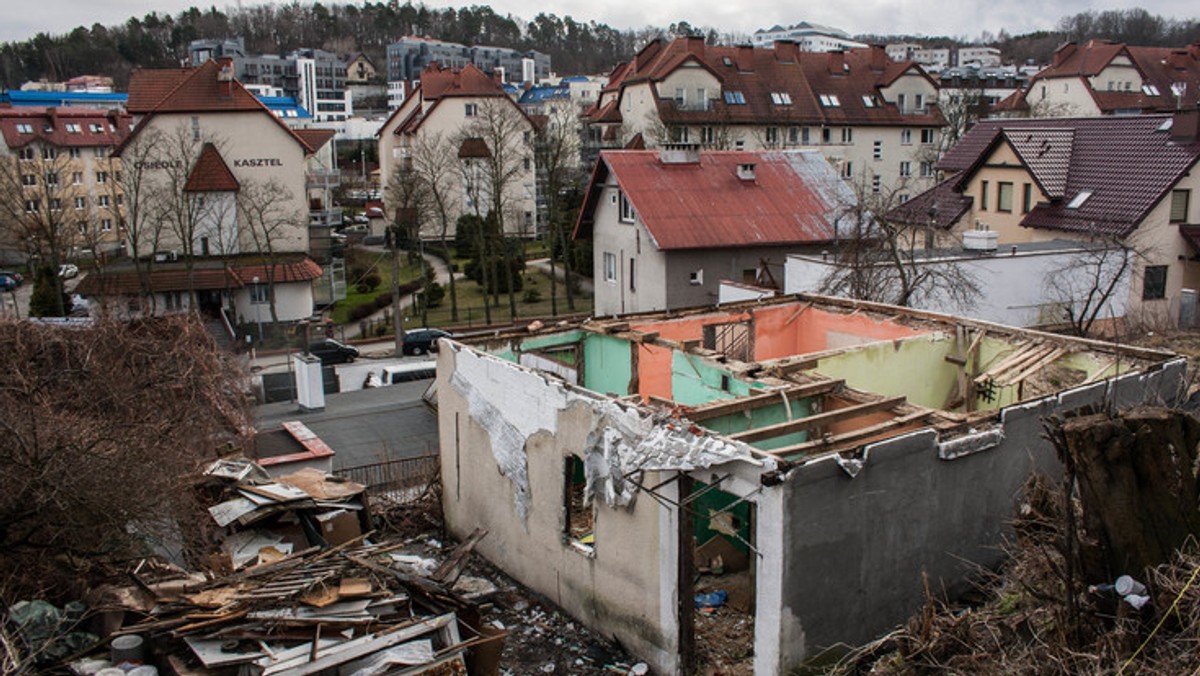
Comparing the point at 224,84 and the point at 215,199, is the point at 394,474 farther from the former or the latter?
the point at 224,84

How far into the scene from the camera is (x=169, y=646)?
10.9 metres

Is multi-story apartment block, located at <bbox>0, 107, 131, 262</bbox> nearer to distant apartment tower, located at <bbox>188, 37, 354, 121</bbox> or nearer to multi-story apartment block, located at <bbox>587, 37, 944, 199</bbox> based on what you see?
multi-story apartment block, located at <bbox>587, 37, 944, 199</bbox>

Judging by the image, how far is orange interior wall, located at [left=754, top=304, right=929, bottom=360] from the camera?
1939 cm

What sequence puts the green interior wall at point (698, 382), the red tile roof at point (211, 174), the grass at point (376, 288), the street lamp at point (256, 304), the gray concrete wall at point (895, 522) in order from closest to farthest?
the gray concrete wall at point (895, 522) → the green interior wall at point (698, 382) → the street lamp at point (256, 304) → the red tile roof at point (211, 174) → the grass at point (376, 288)

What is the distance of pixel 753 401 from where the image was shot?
44.3 feet

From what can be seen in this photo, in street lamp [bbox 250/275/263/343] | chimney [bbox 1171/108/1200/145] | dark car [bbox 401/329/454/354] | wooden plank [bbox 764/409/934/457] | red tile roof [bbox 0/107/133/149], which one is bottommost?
dark car [bbox 401/329/454/354]

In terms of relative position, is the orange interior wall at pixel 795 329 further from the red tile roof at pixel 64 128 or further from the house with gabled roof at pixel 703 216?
the red tile roof at pixel 64 128

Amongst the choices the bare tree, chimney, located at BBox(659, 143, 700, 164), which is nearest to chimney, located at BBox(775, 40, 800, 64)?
chimney, located at BBox(659, 143, 700, 164)

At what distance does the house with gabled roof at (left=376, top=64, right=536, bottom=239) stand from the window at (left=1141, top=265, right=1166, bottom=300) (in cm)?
3615

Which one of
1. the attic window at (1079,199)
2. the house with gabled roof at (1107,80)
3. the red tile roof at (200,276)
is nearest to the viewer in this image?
the attic window at (1079,199)

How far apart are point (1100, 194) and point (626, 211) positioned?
15.5 meters

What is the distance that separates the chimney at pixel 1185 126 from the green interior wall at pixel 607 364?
A: 2242 centimetres

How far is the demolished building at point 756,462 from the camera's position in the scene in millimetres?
11172

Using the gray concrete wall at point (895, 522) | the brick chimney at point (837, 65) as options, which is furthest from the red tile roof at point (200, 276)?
the gray concrete wall at point (895, 522)
